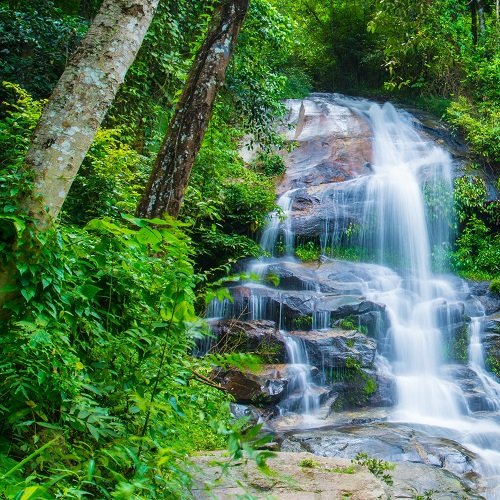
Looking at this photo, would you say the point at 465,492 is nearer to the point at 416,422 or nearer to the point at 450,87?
the point at 416,422

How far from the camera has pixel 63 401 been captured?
2.71 metres

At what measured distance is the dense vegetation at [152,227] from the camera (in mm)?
2633

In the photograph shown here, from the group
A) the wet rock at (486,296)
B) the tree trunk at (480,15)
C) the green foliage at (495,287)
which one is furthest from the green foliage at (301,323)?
the tree trunk at (480,15)

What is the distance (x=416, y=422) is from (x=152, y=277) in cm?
699

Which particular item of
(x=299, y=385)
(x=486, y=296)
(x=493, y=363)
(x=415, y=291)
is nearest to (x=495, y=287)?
(x=486, y=296)

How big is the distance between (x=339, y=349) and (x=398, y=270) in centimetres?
488

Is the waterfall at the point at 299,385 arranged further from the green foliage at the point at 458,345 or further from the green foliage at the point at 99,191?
the green foliage at the point at 99,191

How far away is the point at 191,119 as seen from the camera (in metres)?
5.00

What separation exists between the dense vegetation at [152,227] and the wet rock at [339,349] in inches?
94.0

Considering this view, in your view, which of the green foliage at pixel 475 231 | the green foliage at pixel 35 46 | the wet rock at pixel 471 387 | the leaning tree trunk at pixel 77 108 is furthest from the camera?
the green foliage at pixel 475 231

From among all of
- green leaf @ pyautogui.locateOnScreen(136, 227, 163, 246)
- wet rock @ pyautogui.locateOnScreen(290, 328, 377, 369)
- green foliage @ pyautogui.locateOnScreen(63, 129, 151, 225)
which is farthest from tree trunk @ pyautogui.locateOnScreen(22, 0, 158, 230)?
wet rock @ pyautogui.locateOnScreen(290, 328, 377, 369)

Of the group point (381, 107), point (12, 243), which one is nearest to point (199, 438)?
point (12, 243)

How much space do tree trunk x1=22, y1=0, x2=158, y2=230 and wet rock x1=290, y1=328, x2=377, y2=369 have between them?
25.6 ft

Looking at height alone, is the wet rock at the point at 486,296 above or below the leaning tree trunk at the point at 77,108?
below
